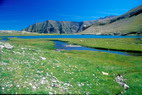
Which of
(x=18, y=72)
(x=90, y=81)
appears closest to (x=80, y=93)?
(x=90, y=81)

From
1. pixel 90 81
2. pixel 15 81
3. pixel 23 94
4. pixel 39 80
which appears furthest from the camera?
pixel 90 81

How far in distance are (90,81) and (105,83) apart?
87.2 inches

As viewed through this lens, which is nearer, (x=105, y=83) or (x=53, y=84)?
(x=53, y=84)

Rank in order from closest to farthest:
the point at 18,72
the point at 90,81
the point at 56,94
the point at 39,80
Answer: the point at 56,94 → the point at 39,80 → the point at 18,72 → the point at 90,81

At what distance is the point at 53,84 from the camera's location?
13.3 meters

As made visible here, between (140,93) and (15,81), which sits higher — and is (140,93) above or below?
below

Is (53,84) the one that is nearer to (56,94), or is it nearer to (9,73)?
(56,94)

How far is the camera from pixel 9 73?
14242 millimetres

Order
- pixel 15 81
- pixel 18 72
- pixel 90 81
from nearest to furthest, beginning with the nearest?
Result: pixel 15 81, pixel 18 72, pixel 90 81

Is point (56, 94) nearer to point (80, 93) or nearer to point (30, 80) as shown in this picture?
point (80, 93)

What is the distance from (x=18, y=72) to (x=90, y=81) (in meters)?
8.63

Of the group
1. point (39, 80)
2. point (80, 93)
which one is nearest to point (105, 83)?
point (80, 93)

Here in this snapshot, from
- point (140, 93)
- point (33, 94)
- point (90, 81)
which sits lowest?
point (140, 93)

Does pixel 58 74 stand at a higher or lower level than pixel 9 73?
lower
